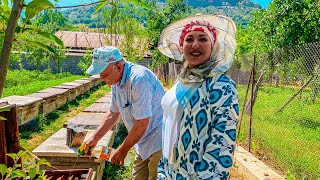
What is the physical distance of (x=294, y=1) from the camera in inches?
311

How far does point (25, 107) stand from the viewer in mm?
7297

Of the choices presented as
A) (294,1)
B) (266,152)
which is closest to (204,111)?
(266,152)

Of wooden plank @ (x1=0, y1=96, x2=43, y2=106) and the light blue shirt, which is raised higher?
the light blue shirt

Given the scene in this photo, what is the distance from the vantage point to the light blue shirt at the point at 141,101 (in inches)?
116

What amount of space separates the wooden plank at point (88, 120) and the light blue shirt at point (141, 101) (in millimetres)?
2061

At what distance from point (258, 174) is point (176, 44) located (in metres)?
3.05

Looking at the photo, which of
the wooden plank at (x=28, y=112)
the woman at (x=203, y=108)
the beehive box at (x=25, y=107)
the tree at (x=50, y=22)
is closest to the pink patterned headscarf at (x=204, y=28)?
the woman at (x=203, y=108)

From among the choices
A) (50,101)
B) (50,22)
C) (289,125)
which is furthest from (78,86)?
(50,22)

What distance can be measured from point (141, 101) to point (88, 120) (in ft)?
9.69

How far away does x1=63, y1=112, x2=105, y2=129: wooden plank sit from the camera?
5.31 meters

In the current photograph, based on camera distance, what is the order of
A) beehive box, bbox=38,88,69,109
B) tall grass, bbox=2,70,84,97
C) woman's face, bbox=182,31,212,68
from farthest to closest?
tall grass, bbox=2,70,84,97 → beehive box, bbox=38,88,69,109 → woman's face, bbox=182,31,212,68

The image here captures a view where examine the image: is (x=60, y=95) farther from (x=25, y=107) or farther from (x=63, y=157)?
(x=63, y=157)

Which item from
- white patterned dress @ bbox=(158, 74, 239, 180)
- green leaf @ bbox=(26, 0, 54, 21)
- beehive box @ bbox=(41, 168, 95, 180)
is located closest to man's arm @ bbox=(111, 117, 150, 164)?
beehive box @ bbox=(41, 168, 95, 180)

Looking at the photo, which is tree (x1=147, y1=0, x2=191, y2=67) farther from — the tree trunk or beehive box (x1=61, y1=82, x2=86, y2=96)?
the tree trunk
